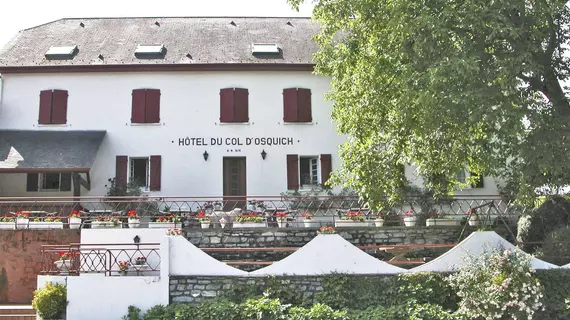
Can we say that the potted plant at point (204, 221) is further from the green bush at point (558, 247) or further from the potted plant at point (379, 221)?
the green bush at point (558, 247)

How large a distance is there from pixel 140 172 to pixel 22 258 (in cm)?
536

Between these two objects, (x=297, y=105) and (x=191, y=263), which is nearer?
(x=191, y=263)

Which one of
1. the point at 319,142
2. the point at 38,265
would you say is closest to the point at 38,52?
the point at 38,265

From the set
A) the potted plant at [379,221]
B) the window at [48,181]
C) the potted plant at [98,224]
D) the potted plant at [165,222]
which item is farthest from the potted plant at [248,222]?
the window at [48,181]

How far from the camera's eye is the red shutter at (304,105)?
749 inches

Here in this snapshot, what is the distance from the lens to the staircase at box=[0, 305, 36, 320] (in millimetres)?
11778

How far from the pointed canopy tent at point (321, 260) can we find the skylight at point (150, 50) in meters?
11.1

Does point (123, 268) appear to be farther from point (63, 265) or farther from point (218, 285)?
point (218, 285)

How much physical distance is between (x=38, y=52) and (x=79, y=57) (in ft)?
5.58

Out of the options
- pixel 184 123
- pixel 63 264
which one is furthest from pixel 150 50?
pixel 63 264

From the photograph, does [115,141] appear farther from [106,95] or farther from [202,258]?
[202,258]

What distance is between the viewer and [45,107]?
18.7 meters

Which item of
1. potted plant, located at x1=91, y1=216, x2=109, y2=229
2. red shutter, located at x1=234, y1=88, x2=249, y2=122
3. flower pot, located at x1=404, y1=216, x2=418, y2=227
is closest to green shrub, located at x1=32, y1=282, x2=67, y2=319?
potted plant, located at x1=91, y1=216, x2=109, y2=229

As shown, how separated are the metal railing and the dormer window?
8.72m
